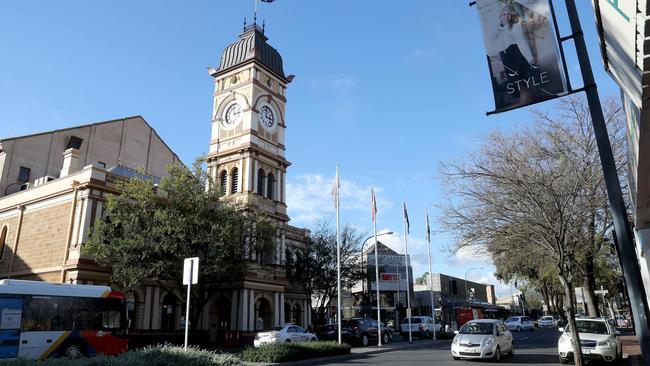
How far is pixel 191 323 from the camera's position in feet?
98.2

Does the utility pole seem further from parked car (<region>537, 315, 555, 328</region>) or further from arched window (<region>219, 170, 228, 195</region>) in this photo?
parked car (<region>537, 315, 555, 328</region>)

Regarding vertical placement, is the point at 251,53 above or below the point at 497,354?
above

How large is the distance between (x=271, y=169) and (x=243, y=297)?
40.9 feet

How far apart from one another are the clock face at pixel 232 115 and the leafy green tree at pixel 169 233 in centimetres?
1546

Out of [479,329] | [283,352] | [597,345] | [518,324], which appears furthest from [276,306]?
[518,324]

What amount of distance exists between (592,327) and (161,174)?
124 ft

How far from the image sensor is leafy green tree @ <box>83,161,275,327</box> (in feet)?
80.2

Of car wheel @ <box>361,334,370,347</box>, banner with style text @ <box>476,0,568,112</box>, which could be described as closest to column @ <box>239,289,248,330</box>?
car wheel @ <box>361,334,370,347</box>

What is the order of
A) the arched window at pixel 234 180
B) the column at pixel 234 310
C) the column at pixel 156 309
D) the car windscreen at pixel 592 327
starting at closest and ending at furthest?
the car windscreen at pixel 592 327 → the column at pixel 156 309 → the column at pixel 234 310 → the arched window at pixel 234 180

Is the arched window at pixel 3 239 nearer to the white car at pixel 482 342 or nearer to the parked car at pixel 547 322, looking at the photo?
the white car at pixel 482 342

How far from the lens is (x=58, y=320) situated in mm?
19234

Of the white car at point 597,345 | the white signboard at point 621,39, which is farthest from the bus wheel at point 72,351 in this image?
the white signboard at point 621,39

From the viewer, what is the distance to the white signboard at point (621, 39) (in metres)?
4.53

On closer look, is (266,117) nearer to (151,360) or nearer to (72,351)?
(72,351)
